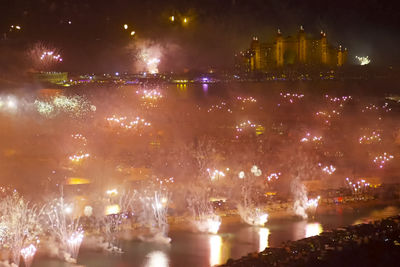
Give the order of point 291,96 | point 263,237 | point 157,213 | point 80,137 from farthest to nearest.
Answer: point 291,96, point 80,137, point 157,213, point 263,237

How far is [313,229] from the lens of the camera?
12.2 metres

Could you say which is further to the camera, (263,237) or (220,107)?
(220,107)

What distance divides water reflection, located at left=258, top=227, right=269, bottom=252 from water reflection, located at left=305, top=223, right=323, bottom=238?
85cm

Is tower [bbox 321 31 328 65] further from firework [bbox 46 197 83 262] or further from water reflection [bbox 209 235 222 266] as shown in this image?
firework [bbox 46 197 83 262]

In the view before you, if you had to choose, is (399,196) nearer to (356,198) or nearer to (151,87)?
(356,198)

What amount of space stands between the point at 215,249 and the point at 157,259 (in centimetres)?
120

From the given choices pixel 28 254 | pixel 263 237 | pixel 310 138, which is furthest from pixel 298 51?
pixel 28 254

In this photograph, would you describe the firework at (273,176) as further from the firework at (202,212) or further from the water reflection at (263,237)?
the water reflection at (263,237)

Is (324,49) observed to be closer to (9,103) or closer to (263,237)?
(9,103)

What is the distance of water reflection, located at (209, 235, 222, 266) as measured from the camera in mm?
10438

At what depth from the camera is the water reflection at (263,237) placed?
11.2 meters

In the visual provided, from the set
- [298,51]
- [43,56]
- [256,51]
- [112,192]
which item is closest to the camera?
[112,192]

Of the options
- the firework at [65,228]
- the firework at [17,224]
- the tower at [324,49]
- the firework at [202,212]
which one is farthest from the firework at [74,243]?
the tower at [324,49]

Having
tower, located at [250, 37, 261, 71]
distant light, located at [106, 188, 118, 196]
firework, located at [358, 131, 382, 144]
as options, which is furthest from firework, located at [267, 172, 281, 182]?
tower, located at [250, 37, 261, 71]
